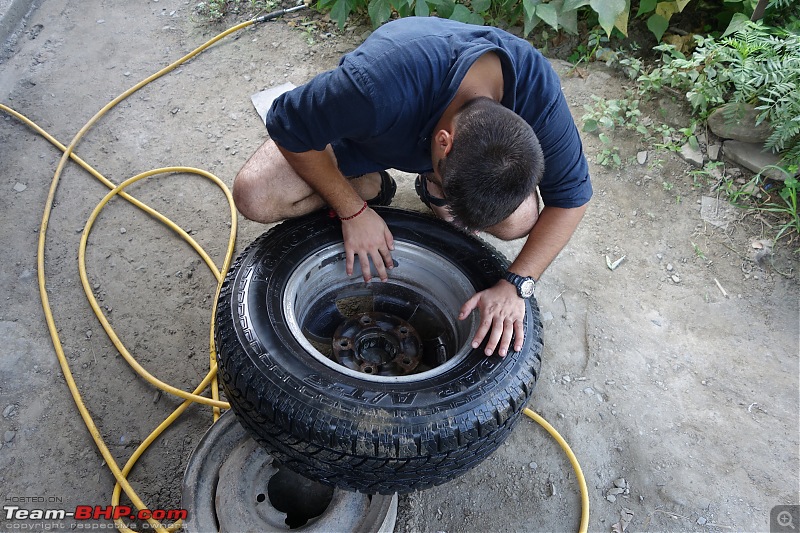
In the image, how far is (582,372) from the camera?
243 cm

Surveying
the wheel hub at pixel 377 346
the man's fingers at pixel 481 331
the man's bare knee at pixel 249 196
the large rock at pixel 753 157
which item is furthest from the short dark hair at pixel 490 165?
the large rock at pixel 753 157

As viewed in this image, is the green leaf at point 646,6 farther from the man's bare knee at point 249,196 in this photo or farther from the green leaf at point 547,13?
the man's bare knee at point 249,196

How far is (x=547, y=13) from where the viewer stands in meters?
3.44

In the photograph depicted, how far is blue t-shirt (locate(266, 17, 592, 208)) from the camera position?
1.64m

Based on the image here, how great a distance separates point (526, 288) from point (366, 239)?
1.89ft

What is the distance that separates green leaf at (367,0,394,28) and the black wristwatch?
7.82ft

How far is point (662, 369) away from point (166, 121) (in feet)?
9.71

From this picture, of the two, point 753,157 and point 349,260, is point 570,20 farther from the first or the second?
point 349,260

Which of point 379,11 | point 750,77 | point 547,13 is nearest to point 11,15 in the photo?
point 379,11

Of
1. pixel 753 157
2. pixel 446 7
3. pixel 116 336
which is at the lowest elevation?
pixel 753 157

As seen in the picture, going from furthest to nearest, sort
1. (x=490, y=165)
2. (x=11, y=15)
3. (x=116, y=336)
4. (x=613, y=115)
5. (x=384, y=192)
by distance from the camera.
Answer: (x=11, y=15), (x=613, y=115), (x=384, y=192), (x=116, y=336), (x=490, y=165)

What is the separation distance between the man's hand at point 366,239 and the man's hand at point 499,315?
0.36m

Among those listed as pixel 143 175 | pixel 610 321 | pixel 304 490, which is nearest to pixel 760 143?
pixel 610 321

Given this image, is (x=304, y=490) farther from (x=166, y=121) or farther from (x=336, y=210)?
(x=166, y=121)
